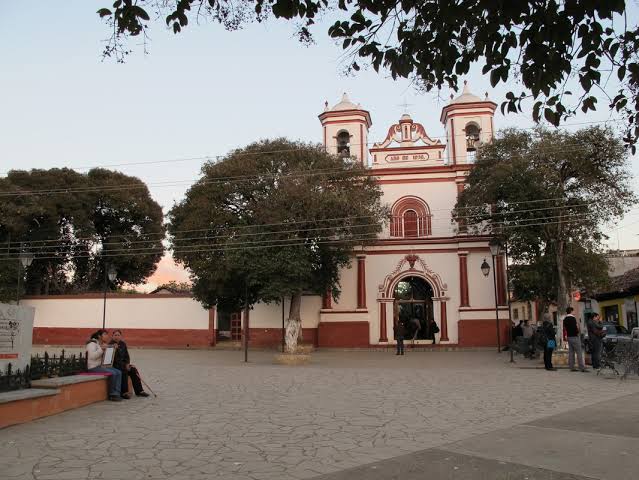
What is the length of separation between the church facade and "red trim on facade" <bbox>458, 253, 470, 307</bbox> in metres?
0.05

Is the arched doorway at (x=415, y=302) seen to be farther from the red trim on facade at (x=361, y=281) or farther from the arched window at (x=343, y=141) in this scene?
the arched window at (x=343, y=141)

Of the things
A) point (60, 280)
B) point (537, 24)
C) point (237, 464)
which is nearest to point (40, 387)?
point (237, 464)

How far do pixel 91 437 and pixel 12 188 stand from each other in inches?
1293

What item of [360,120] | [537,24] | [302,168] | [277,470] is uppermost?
[360,120]

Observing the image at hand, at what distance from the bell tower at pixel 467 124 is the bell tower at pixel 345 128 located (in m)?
4.52

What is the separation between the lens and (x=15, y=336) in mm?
9336

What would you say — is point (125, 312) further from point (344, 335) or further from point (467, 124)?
point (467, 124)

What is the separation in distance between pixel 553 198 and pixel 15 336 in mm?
18439

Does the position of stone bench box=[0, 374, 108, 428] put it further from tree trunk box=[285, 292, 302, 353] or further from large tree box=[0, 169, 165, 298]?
large tree box=[0, 169, 165, 298]

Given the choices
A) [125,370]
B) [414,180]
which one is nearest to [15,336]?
[125,370]

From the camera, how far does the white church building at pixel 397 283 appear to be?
28.8 m

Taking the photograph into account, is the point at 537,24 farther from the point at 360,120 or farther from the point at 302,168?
the point at 360,120

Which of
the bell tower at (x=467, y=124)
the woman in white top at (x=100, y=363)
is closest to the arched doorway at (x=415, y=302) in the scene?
the bell tower at (x=467, y=124)

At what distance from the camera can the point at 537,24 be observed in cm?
508
